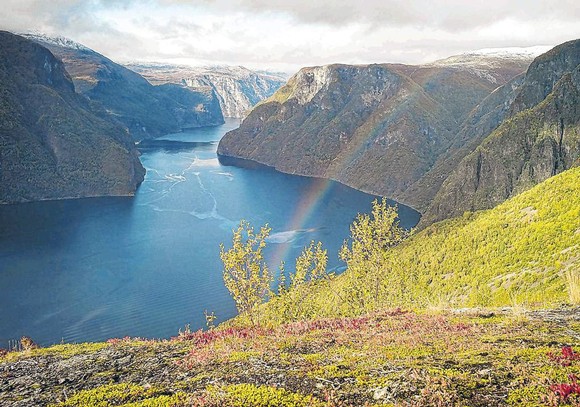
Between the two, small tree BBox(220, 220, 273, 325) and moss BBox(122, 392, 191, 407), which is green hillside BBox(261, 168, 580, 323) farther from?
moss BBox(122, 392, 191, 407)

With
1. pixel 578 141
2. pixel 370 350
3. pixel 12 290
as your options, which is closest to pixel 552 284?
pixel 370 350

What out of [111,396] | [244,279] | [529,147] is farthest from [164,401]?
[529,147]

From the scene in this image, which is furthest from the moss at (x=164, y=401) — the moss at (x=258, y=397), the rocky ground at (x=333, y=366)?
the moss at (x=258, y=397)

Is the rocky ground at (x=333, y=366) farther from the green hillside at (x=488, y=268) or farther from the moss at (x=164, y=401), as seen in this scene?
the green hillside at (x=488, y=268)

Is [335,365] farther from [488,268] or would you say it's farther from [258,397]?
[488,268]

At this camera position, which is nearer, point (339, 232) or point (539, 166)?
point (539, 166)

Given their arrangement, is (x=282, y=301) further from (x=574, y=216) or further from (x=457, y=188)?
(x=457, y=188)
